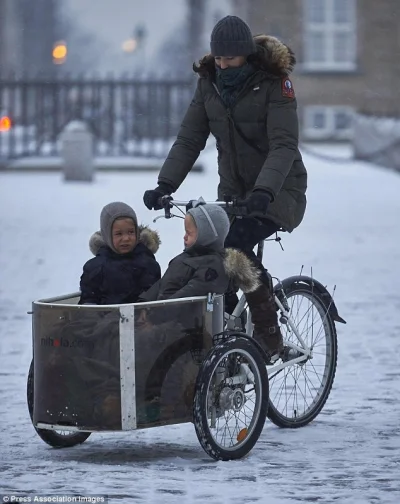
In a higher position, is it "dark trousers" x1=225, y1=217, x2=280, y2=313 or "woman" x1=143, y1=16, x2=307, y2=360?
"woman" x1=143, y1=16, x2=307, y2=360

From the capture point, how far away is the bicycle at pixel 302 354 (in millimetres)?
6762

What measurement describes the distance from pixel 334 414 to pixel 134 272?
5.01 ft

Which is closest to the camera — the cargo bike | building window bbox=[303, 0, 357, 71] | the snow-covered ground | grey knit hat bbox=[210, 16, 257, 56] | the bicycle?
the snow-covered ground

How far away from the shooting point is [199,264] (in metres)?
6.03

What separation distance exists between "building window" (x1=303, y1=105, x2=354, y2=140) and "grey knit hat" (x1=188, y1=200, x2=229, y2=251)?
1512 inches

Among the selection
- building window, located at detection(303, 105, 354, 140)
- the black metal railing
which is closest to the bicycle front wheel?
the black metal railing

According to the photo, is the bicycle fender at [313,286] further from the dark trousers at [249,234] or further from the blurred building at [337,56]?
the blurred building at [337,56]

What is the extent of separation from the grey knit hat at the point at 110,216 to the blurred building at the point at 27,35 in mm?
60370

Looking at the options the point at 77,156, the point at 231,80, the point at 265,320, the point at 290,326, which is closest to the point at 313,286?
the point at 290,326

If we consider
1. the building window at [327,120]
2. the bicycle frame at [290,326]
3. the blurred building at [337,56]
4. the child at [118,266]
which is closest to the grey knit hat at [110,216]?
the child at [118,266]

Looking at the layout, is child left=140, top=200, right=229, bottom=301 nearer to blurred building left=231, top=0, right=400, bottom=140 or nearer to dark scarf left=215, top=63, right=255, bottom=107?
dark scarf left=215, top=63, right=255, bottom=107

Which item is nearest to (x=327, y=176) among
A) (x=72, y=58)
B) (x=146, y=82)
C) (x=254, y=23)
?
(x=146, y=82)

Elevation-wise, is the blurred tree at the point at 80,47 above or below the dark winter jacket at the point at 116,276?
above

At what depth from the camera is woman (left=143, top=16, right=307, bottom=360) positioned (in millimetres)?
6273
